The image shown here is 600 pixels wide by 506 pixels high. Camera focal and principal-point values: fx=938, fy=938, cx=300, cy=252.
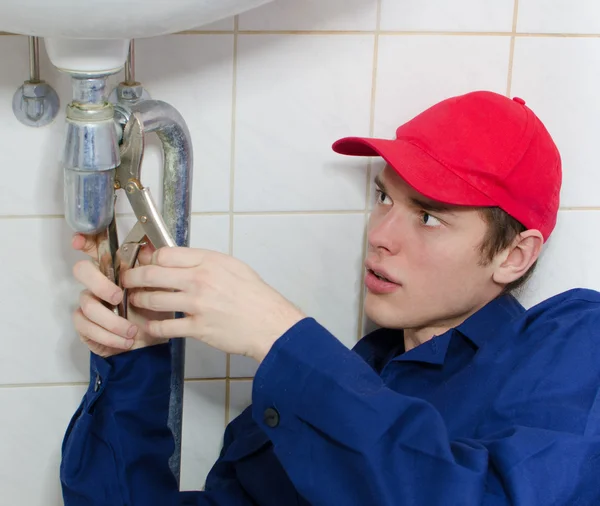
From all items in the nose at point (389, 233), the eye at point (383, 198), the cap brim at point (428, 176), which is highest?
the cap brim at point (428, 176)

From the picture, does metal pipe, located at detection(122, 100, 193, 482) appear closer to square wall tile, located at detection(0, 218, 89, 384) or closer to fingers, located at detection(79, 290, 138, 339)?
fingers, located at detection(79, 290, 138, 339)

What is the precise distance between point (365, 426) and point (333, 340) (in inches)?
3.5

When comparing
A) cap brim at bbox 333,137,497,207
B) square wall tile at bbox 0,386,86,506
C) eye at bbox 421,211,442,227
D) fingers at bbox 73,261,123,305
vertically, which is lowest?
square wall tile at bbox 0,386,86,506

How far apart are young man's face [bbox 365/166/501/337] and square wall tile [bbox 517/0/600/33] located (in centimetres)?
28

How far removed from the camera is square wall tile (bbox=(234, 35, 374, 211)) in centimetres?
117

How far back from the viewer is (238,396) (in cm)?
132

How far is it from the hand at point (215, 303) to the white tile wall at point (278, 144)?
0.34 meters

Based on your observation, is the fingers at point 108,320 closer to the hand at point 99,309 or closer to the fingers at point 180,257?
the hand at point 99,309

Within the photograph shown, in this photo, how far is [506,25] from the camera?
3.96 feet

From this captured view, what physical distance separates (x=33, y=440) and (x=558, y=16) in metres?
0.90

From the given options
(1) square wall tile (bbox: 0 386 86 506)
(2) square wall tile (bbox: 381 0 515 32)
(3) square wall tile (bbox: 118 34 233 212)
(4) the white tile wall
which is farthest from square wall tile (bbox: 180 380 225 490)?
(2) square wall tile (bbox: 381 0 515 32)

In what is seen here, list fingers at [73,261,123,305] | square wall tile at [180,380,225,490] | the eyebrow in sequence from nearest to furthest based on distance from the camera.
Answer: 1. fingers at [73,261,123,305]
2. the eyebrow
3. square wall tile at [180,380,225,490]

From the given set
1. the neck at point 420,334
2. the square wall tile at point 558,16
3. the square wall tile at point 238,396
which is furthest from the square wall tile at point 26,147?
the square wall tile at point 558,16

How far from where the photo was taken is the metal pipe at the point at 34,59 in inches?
42.8
